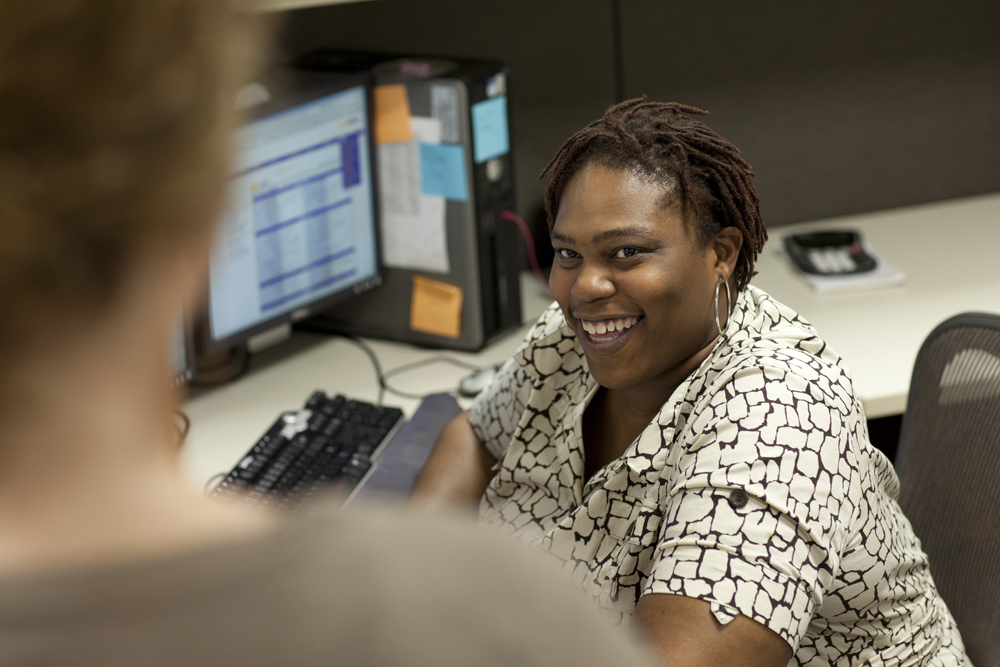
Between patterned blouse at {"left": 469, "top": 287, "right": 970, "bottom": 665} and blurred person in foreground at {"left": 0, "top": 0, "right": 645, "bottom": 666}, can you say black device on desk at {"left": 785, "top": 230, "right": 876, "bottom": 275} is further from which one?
blurred person in foreground at {"left": 0, "top": 0, "right": 645, "bottom": 666}

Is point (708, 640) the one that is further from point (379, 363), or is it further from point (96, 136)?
point (379, 363)

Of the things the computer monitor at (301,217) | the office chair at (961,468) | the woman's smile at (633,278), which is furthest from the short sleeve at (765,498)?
the computer monitor at (301,217)

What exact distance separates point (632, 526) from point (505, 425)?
0.31 metres

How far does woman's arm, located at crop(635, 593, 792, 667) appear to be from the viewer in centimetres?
86

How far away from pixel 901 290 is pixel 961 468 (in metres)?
0.63

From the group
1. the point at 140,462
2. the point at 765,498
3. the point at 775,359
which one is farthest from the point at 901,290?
the point at 140,462

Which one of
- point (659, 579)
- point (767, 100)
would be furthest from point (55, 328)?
point (767, 100)

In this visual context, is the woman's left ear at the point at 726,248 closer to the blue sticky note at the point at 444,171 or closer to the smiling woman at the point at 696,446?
the smiling woman at the point at 696,446

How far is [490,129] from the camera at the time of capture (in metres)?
1.62

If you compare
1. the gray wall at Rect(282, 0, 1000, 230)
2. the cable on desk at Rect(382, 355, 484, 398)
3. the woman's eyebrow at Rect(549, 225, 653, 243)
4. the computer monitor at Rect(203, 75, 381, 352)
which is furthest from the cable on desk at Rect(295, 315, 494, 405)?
the woman's eyebrow at Rect(549, 225, 653, 243)

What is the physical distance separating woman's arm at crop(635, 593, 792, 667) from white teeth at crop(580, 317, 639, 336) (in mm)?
331

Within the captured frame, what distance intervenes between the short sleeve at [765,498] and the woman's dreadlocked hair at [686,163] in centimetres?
18

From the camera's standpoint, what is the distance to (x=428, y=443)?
1.40 m

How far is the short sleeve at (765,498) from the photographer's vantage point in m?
0.88
